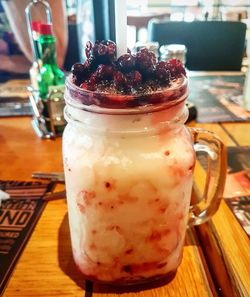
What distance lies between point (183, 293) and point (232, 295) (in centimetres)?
6

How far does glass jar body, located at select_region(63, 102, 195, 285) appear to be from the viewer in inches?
15.0

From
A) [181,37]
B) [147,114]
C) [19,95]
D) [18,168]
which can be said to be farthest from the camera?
[181,37]

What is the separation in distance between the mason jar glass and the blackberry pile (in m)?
0.02

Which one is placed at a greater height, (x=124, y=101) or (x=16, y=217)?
(x=124, y=101)

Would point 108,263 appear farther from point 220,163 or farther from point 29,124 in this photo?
point 29,124

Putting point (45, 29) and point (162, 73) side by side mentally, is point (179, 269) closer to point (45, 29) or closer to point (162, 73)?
point (162, 73)

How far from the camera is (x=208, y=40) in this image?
82.5 inches

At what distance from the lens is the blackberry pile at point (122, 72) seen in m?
0.37

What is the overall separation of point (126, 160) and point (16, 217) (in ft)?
0.99

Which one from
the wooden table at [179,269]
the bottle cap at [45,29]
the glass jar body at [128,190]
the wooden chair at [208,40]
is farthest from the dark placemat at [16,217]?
the wooden chair at [208,40]

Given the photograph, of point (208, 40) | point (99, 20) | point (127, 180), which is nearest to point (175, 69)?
point (127, 180)

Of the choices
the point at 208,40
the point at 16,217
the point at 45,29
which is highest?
the point at 45,29

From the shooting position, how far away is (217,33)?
2100 mm

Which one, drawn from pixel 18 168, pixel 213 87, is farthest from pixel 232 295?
pixel 213 87
